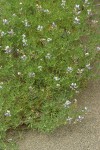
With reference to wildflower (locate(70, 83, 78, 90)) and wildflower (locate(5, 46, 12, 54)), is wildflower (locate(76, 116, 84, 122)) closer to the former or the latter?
wildflower (locate(70, 83, 78, 90))

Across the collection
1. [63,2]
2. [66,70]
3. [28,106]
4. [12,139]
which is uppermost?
[63,2]

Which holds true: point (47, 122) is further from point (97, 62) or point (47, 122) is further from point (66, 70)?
point (97, 62)

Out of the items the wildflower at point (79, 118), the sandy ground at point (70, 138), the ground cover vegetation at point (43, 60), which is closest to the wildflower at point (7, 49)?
the ground cover vegetation at point (43, 60)

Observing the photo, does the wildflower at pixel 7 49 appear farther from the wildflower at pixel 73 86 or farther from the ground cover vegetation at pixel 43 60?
the wildflower at pixel 73 86

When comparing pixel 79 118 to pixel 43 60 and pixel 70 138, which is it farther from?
pixel 43 60

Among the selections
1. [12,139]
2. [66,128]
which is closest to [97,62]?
[66,128]

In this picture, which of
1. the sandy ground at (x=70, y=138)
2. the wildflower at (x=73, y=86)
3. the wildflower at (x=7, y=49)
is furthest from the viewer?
the wildflower at (x=7, y=49)

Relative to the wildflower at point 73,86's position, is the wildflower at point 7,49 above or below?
above

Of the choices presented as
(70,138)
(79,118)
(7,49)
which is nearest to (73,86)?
(79,118)
